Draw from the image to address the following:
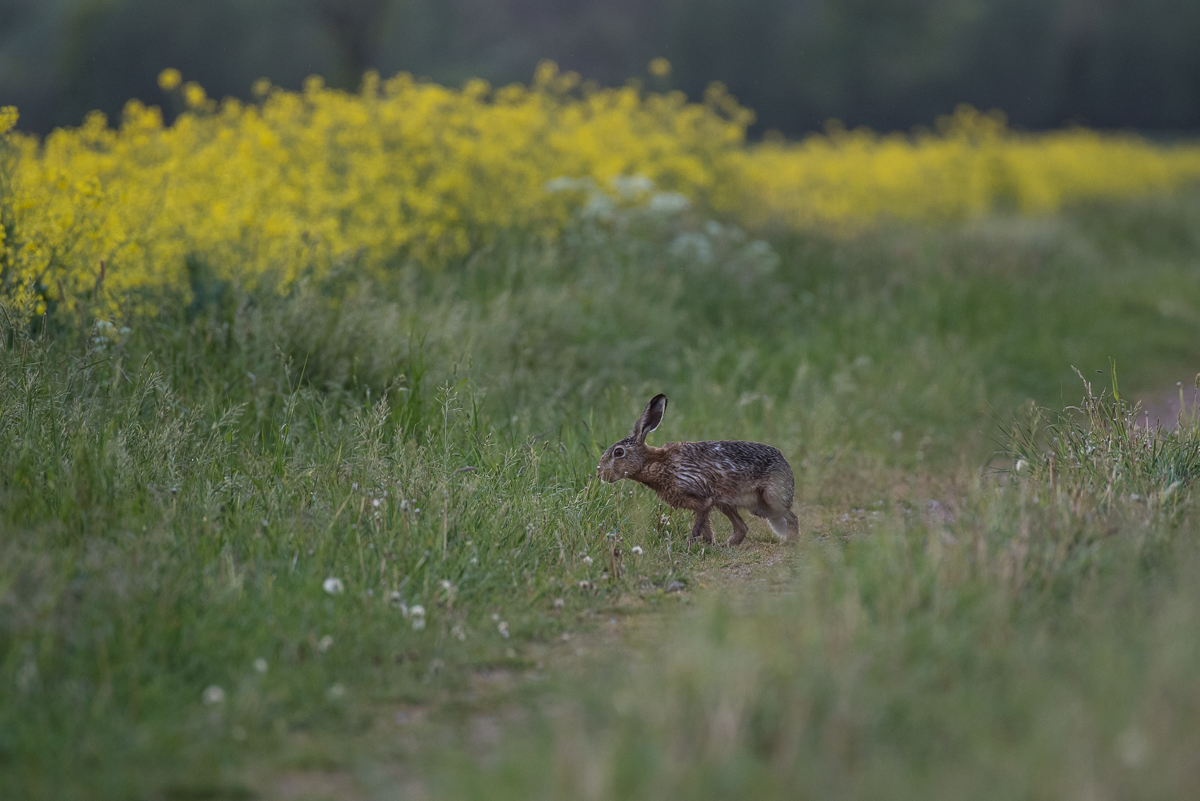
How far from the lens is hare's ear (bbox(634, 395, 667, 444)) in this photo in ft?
17.1

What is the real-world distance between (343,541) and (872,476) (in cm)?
358

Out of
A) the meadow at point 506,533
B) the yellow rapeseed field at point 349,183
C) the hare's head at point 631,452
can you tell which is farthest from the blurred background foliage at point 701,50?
the hare's head at point 631,452

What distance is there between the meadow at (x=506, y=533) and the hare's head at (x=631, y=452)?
156 mm

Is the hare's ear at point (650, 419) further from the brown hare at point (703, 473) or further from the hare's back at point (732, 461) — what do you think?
the hare's back at point (732, 461)

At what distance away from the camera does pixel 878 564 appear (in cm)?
380

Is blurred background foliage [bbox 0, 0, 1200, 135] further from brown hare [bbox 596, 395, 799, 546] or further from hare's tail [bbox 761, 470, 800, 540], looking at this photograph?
hare's tail [bbox 761, 470, 800, 540]

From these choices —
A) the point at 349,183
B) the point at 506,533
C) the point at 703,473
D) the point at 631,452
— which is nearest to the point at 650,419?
the point at 631,452

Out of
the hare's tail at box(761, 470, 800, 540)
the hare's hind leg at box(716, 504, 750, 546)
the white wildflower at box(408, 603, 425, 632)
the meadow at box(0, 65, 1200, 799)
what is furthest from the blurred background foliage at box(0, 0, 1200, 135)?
the white wildflower at box(408, 603, 425, 632)

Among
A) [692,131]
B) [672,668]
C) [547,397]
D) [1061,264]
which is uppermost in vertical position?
[692,131]

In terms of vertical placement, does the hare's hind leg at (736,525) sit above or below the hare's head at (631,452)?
below

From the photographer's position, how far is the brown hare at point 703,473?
5211 mm

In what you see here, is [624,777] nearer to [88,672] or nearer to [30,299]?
[88,672]

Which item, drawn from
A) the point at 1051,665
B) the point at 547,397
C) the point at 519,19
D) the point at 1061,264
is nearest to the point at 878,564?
the point at 1051,665

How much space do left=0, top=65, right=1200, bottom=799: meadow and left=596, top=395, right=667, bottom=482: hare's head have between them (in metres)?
0.16
